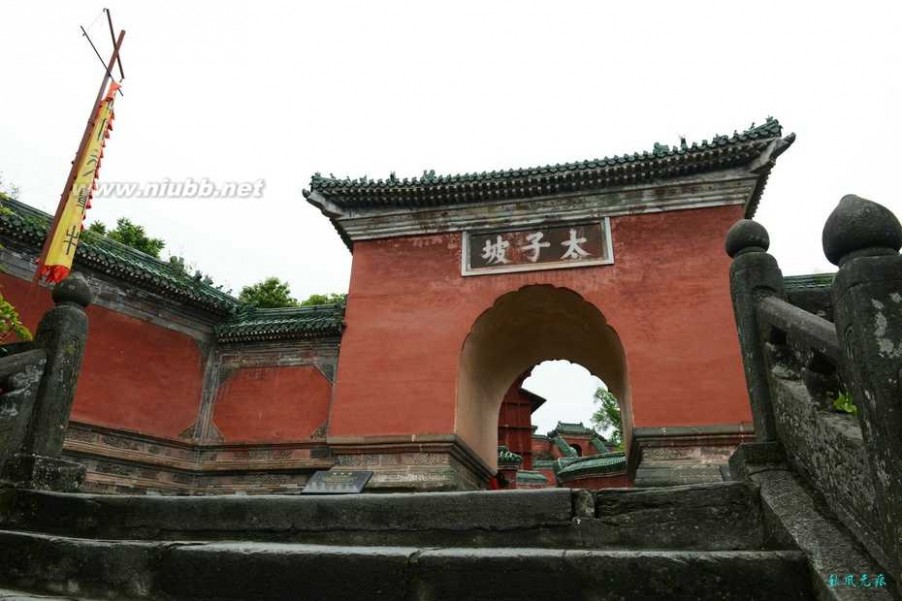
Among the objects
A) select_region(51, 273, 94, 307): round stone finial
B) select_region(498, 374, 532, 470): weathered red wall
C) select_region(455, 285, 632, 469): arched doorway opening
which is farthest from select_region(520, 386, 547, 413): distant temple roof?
select_region(51, 273, 94, 307): round stone finial

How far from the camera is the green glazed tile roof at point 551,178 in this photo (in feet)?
33.7

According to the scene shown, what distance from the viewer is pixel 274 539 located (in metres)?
3.14

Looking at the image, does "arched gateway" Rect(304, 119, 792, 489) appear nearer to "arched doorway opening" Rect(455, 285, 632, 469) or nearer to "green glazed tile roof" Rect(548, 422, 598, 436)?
"arched doorway opening" Rect(455, 285, 632, 469)

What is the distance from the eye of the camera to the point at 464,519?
→ 2.87 metres

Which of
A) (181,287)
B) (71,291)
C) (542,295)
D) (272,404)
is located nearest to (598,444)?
(542,295)

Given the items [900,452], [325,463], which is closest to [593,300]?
[325,463]

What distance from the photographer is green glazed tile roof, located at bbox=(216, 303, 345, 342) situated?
12.6 metres

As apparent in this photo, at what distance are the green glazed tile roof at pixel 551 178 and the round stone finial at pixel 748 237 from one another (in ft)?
24.7

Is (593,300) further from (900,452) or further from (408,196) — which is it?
(900,452)

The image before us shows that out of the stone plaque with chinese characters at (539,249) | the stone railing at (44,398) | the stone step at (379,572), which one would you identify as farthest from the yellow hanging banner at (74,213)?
the stone step at (379,572)

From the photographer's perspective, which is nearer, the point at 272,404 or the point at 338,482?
the point at 338,482

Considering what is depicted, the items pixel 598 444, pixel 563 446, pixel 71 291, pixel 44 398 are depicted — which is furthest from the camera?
pixel 598 444

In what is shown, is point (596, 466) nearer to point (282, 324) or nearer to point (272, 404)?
point (272, 404)

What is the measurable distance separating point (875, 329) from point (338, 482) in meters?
8.86
